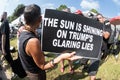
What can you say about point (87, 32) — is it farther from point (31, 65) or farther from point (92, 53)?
point (31, 65)

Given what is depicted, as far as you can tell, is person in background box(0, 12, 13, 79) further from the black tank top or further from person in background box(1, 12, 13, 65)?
the black tank top

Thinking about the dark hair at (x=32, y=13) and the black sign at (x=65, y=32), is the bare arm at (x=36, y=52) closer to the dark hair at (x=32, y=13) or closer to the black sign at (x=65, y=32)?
the dark hair at (x=32, y=13)

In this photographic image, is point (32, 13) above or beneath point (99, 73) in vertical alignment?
above

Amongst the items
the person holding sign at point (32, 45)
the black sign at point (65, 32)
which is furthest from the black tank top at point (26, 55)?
the black sign at point (65, 32)

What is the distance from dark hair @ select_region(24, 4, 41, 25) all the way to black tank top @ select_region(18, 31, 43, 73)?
166 millimetres

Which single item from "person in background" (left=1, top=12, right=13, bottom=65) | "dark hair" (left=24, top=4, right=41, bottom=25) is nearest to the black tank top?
"dark hair" (left=24, top=4, right=41, bottom=25)

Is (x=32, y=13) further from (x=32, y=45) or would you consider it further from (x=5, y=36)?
(x=5, y=36)

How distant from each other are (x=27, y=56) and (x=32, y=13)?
54 cm

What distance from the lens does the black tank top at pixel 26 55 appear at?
3.72 metres

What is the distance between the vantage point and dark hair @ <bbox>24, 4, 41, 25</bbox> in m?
3.67

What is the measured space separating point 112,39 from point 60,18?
21.5 ft

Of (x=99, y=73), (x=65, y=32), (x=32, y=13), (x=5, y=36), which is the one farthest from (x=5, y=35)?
(x=32, y=13)

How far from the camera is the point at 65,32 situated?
4.34 metres

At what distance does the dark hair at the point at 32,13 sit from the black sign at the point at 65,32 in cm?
54
